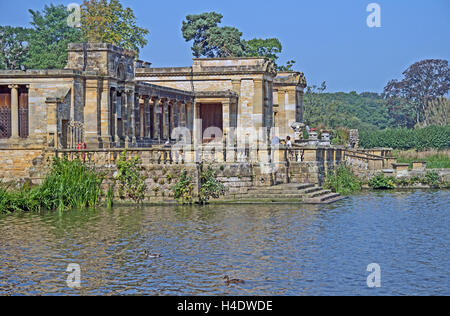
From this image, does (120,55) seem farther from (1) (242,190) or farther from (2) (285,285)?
(2) (285,285)

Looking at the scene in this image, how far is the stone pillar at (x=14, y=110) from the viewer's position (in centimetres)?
3103

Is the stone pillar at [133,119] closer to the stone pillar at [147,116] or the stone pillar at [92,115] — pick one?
the stone pillar at [147,116]

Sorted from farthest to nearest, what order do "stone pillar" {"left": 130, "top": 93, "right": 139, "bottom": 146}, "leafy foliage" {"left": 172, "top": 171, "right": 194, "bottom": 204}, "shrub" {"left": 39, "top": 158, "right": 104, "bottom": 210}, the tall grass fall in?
"stone pillar" {"left": 130, "top": 93, "right": 139, "bottom": 146} < "leafy foliage" {"left": 172, "top": 171, "right": 194, "bottom": 204} < "shrub" {"left": 39, "top": 158, "right": 104, "bottom": 210} < the tall grass

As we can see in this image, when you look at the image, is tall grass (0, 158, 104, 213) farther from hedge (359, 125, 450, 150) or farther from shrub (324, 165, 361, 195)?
hedge (359, 125, 450, 150)

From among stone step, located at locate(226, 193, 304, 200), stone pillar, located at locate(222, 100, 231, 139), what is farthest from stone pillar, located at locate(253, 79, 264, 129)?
stone step, located at locate(226, 193, 304, 200)

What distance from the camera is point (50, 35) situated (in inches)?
2813

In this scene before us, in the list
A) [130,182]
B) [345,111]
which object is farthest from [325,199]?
[345,111]

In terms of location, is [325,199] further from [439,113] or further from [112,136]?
[439,113]

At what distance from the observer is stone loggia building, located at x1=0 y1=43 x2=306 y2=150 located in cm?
3053

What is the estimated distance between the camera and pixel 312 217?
936 inches

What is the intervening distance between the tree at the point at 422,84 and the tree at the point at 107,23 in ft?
171

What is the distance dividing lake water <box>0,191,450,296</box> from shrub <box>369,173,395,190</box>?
996 centimetres

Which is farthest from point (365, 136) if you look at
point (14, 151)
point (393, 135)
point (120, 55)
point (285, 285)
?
point (285, 285)
